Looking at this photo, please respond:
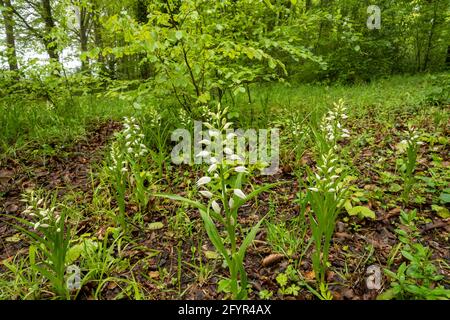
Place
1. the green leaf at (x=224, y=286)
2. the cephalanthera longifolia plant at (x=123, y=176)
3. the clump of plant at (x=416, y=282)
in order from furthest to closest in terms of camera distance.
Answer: the cephalanthera longifolia plant at (x=123, y=176)
the green leaf at (x=224, y=286)
the clump of plant at (x=416, y=282)

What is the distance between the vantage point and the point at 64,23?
406 centimetres

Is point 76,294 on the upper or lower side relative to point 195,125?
lower

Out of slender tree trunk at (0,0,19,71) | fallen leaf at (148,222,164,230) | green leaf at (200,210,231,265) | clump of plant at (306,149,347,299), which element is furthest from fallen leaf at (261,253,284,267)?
slender tree trunk at (0,0,19,71)

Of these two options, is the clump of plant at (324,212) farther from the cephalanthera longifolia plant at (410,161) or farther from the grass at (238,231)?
the cephalanthera longifolia plant at (410,161)

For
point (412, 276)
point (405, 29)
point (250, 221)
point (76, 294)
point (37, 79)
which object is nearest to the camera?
point (412, 276)

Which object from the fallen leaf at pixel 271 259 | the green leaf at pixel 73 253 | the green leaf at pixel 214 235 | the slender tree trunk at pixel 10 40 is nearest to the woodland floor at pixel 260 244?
the fallen leaf at pixel 271 259

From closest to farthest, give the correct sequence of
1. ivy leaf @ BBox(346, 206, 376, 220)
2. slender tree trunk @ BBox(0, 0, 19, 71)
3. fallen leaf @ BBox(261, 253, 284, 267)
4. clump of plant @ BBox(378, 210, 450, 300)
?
clump of plant @ BBox(378, 210, 450, 300) → fallen leaf @ BBox(261, 253, 284, 267) → ivy leaf @ BBox(346, 206, 376, 220) → slender tree trunk @ BBox(0, 0, 19, 71)

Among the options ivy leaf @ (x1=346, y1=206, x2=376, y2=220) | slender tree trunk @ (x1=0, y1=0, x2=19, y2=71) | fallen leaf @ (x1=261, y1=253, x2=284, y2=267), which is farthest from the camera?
slender tree trunk @ (x1=0, y1=0, x2=19, y2=71)

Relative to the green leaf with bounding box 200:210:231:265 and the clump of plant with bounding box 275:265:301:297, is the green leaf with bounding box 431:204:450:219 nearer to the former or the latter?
the clump of plant with bounding box 275:265:301:297

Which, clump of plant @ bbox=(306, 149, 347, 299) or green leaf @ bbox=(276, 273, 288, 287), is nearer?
clump of plant @ bbox=(306, 149, 347, 299)

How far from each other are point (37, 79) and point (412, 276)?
18.0 feet

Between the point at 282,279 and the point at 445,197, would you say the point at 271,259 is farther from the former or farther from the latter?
the point at 445,197

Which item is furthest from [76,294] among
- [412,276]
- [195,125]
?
[195,125]

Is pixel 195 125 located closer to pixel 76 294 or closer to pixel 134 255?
pixel 134 255
